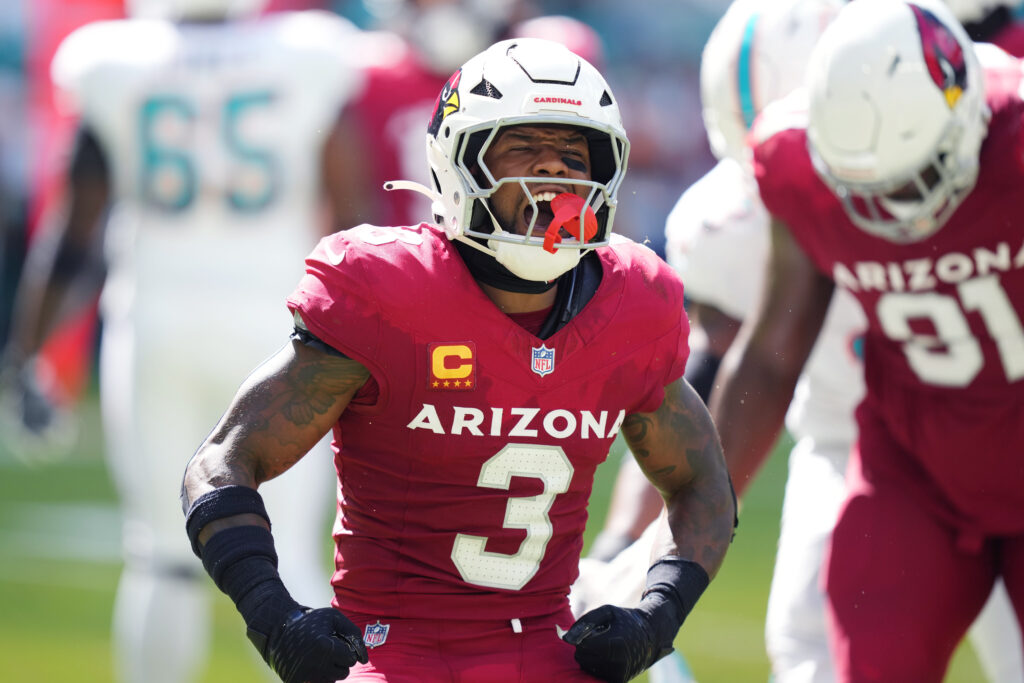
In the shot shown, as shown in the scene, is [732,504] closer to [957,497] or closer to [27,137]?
[957,497]

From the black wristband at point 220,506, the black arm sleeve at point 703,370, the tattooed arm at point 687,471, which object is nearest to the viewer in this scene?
the black wristband at point 220,506

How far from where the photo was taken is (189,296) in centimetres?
550

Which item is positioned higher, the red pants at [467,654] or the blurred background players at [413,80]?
the blurred background players at [413,80]

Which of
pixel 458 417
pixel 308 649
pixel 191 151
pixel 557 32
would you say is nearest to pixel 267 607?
pixel 308 649

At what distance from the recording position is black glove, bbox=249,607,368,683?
8.29 ft

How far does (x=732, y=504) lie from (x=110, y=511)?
7.07 metres

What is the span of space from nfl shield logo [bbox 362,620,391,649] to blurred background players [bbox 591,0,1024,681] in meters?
1.17

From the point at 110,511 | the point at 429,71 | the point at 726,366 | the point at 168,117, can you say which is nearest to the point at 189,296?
the point at 168,117

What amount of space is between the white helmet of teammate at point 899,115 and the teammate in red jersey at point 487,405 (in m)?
0.64

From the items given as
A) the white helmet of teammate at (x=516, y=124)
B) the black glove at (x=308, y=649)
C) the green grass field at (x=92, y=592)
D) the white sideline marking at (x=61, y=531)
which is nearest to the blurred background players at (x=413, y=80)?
the green grass field at (x=92, y=592)

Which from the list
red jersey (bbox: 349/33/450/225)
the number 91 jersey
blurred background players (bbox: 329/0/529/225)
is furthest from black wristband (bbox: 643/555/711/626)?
red jersey (bbox: 349/33/450/225)

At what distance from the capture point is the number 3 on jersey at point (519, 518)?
112 inches

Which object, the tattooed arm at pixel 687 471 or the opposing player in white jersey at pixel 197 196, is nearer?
the tattooed arm at pixel 687 471

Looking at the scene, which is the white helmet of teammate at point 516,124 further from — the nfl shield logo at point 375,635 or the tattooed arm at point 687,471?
the nfl shield logo at point 375,635
